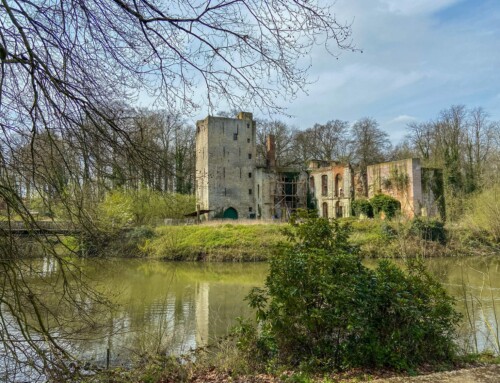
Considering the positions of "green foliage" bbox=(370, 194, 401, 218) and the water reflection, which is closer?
the water reflection

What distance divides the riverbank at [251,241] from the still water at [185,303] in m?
1.37

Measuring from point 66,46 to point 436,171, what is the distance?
2959cm

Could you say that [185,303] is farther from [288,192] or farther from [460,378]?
[288,192]

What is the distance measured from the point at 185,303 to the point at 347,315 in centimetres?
784

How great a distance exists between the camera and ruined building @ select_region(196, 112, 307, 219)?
35312mm

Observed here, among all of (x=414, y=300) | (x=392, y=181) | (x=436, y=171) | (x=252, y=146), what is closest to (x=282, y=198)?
(x=252, y=146)

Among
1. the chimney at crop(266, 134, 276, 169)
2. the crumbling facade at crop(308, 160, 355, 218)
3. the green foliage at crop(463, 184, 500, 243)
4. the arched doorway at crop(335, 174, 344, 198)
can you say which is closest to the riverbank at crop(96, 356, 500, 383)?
the green foliage at crop(463, 184, 500, 243)

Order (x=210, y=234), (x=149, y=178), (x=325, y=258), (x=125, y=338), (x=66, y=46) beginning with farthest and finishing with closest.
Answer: (x=210, y=234), (x=125, y=338), (x=325, y=258), (x=149, y=178), (x=66, y=46)

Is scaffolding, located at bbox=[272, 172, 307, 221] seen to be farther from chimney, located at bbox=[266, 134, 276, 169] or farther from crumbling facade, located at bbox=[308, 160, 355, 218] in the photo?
chimney, located at bbox=[266, 134, 276, 169]

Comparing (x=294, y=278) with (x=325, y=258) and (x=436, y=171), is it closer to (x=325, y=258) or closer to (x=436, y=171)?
(x=325, y=258)

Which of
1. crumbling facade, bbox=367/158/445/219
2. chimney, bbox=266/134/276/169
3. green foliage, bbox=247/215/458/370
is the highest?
chimney, bbox=266/134/276/169

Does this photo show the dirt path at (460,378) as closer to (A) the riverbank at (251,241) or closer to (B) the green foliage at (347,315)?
(B) the green foliage at (347,315)

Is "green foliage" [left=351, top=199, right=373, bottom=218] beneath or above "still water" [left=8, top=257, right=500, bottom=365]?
above

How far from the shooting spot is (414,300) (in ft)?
15.5
